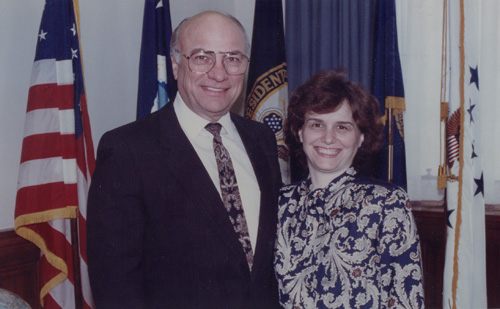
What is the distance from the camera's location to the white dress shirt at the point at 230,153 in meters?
1.77

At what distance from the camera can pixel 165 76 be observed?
3061 mm

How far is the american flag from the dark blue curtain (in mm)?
1605

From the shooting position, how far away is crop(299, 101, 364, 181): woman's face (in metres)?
1.83

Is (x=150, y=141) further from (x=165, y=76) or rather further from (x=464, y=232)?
(x=464, y=232)

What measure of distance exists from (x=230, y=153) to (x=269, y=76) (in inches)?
65.2

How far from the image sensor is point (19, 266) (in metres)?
2.63

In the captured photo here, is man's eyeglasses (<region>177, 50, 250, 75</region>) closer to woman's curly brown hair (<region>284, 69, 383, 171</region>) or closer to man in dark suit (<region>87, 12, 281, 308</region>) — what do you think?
man in dark suit (<region>87, 12, 281, 308</region>)

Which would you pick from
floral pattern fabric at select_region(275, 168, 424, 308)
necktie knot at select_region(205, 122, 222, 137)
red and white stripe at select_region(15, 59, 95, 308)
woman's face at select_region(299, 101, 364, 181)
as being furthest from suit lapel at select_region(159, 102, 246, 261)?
red and white stripe at select_region(15, 59, 95, 308)

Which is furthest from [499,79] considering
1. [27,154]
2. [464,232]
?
[27,154]

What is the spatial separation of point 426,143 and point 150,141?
90.0 inches

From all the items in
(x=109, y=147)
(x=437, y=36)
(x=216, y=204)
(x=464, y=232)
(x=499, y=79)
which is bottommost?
(x=464, y=232)

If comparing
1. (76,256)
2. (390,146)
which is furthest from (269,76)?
(76,256)

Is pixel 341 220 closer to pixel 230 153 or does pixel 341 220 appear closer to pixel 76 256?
pixel 230 153

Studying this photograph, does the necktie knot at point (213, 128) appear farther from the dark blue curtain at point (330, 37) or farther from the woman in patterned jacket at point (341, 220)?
the dark blue curtain at point (330, 37)
